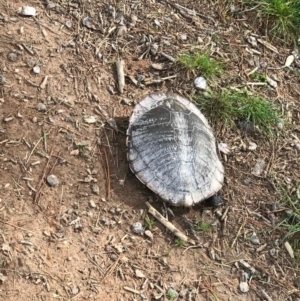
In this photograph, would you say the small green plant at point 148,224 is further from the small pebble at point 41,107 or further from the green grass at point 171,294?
the small pebble at point 41,107

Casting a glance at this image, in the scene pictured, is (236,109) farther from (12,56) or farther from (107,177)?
(12,56)

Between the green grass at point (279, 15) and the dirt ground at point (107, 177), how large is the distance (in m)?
0.41

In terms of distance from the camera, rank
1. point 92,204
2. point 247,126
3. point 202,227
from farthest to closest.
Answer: point 247,126 → point 202,227 → point 92,204

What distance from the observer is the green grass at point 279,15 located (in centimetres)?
413

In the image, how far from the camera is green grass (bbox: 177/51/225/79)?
375 centimetres

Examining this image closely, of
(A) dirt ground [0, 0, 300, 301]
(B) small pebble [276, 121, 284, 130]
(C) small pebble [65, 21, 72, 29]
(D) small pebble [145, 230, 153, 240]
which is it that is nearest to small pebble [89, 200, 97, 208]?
(A) dirt ground [0, 0, 300, 301]

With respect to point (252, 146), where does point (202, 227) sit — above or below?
below

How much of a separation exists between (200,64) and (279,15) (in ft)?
2.67

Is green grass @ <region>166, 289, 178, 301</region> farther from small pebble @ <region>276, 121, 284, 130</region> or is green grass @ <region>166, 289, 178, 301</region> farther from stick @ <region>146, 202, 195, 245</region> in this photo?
small pebble @ <region>276, 121, 284, 130</region>

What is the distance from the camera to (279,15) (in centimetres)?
414

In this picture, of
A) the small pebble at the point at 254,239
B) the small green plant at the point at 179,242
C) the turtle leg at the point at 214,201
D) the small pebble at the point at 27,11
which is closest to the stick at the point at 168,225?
the small green plant at the point at 179,242

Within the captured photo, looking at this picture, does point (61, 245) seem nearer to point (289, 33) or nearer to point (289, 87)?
point (289, 87)

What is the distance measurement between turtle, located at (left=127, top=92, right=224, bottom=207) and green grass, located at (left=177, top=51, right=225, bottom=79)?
0.38 meters

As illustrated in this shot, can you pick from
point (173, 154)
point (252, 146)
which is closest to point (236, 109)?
point (252, 146)
